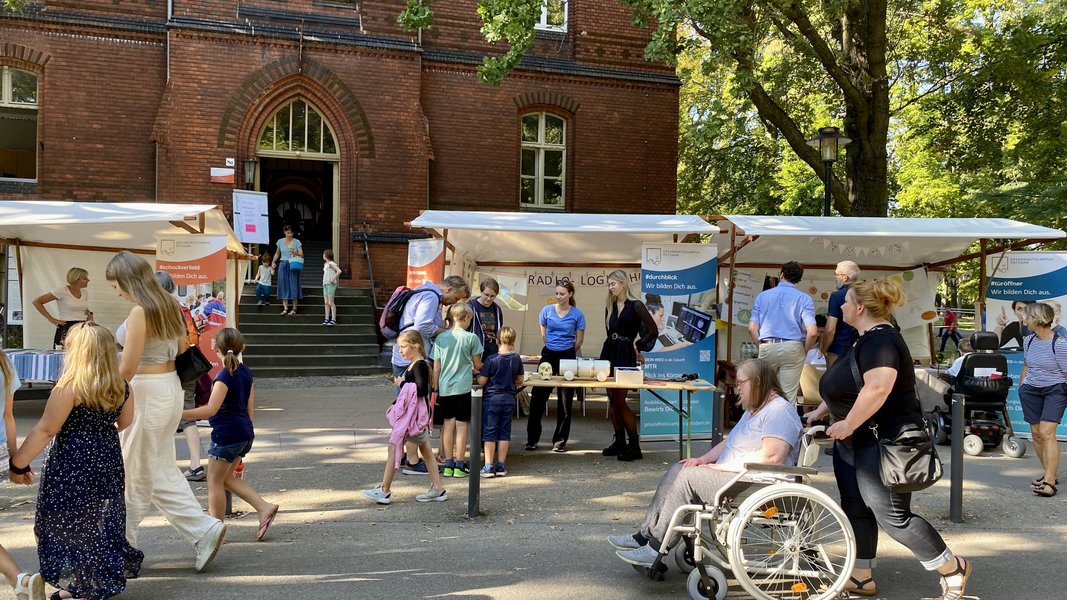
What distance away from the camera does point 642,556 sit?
4645mm

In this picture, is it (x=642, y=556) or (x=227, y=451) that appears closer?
(x=642, y=556)

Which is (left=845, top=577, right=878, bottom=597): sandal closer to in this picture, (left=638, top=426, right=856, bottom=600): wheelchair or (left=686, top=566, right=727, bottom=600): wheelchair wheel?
(left=638, top=426, right=856, bottom=600): wheelchair

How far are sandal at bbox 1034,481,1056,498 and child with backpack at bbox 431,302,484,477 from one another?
5004mm

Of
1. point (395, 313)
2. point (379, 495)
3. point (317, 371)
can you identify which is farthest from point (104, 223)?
point (379, 495)


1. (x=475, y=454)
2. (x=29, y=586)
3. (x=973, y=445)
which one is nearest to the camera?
(x=29, y=586)

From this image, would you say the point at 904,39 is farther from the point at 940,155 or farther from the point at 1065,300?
the point at 1065,300

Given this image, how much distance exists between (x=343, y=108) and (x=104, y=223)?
24.1ft

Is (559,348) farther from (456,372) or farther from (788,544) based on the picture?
(788,544)

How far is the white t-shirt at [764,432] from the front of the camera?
459 cm

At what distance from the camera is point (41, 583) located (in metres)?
3.78

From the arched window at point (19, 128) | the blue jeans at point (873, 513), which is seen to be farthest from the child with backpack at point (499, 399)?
the arched window at point (19, 128)

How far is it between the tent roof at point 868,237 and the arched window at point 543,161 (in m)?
7.53

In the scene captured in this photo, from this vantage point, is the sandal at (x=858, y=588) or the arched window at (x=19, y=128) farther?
the arched window at (x=19, y=128)

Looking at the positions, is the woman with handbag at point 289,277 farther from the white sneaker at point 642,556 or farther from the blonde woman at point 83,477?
the white sneaker at point 642,556
